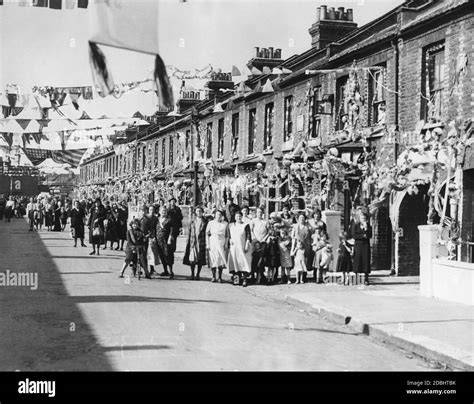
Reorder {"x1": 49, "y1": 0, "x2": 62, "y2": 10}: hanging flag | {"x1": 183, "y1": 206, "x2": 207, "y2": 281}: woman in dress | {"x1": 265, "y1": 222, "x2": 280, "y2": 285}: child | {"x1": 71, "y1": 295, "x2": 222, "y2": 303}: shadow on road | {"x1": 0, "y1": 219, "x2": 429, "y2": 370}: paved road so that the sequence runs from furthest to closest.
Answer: {"x1": 183, "y1": 206, "x2": 207, "y2": 281}: woman in dress → {"x1": 265, "y1": 222, "x2": 280, "y2": 285}: child → {"x1": 71, "y1": 295, "x2": 222, "y2": 303}: shadow on road → {"x1": 49, "y1": 0, "x2": 62, "y2": 10}: hanging flag → {"x1": 0, "y1": 219, "x2": 429, "y2": 370}: paved road

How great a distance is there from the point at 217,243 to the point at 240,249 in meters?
0.62

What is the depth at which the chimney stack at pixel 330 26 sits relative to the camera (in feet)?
73.3

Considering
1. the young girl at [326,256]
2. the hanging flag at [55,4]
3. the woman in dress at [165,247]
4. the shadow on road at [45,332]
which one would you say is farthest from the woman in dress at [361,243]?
the hanging flag at [55,4]

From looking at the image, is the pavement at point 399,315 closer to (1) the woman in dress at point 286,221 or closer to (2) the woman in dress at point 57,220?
(1) the woman in dress at point 286,221

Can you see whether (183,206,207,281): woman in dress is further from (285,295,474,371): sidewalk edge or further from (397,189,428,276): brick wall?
(397,189,428,276): brick wall

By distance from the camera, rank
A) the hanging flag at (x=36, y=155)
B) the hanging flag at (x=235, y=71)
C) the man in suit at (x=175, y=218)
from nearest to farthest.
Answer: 1. the man in suit at (x=175, y=218)
2. the hanging flag at (x=235, y=71)
3. the hanging flag at (x=36, y=155)

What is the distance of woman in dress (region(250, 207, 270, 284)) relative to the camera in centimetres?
1502

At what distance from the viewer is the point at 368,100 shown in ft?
60.2

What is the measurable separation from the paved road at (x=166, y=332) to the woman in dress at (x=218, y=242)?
2.17 ft

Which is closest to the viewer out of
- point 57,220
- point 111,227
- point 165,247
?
point 165,247

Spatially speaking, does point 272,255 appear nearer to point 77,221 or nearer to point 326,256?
point 326,256

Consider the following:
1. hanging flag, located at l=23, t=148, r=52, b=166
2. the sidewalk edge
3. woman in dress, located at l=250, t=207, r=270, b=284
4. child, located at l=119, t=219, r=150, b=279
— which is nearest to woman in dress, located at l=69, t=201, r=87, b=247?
child, located at l=119, t=219, r=150, b=279

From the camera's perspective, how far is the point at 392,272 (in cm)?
1688

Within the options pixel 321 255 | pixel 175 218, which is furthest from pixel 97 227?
pixel 321 255
